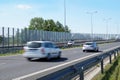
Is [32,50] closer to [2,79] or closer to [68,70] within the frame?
[2,79]

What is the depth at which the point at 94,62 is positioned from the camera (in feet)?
52.3

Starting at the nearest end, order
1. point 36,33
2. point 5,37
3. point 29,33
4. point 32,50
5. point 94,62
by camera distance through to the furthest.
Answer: point 94,62
point 32,50
point 5,37
point 29,33
point 36,33

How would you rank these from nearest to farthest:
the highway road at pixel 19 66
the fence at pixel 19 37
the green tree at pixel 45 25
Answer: the highway road at pixel 19 66 → the fence at pixel 19 37 → the green tree at pixel 45 25

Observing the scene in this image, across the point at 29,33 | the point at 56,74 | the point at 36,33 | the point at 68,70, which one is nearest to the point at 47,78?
the point at 56,74

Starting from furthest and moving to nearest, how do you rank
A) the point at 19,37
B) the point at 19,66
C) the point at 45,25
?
1. the point at 45,25
2. the point at 19,37
3. the point at 19,66

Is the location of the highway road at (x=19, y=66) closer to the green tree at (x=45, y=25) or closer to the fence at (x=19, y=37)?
the fence at (x=19, y=37)

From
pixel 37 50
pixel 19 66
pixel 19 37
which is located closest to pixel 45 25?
pixel 19 37

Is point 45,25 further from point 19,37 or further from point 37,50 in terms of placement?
point 37,50

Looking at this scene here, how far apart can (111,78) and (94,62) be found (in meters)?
1.90

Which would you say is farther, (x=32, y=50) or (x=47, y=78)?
(x=32, y=50)

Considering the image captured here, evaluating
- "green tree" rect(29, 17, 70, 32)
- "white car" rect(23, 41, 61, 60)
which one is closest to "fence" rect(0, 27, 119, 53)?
"white car" rect(23, 41, 61, 60)

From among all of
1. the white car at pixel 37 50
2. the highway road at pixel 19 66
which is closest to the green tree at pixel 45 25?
the white car at pixel 37 50

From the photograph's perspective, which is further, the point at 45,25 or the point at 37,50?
the point at 45,25

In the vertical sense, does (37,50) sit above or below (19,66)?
above
